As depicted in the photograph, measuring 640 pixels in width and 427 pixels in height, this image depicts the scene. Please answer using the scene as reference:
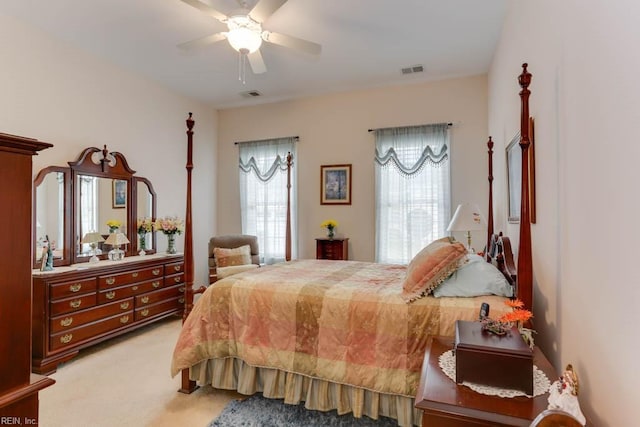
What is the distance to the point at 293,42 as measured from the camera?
2.85 meters

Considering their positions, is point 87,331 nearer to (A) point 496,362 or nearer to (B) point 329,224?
(B) point 329,224

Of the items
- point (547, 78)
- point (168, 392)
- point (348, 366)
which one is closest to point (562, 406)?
point (348, 366)

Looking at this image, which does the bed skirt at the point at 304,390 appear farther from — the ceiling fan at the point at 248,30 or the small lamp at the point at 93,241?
the ceiling fan at the point at 248,30

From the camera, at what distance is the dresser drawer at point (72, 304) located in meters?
2.88

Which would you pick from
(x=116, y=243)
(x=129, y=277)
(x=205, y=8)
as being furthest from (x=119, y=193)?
(x=205, y=8)

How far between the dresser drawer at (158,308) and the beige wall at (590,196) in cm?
365

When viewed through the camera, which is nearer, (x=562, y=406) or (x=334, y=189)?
(x=562, y=406)

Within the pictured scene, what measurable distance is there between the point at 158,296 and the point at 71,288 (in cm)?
100

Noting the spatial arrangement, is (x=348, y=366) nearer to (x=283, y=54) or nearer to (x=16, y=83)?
(x=283, y=54)

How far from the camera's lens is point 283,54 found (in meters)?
3.76

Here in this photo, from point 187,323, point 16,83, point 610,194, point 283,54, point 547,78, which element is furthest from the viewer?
point 283,54

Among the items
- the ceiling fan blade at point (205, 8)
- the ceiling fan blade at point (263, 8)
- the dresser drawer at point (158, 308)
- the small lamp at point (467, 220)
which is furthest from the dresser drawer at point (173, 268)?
the small lamp at point (467, 220)

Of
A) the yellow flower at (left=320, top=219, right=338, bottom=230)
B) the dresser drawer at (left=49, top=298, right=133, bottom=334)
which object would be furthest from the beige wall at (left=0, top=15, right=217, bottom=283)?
the yellow flower at (left=320, top=219, right=338, bottom=230)

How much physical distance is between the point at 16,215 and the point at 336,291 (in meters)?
1.65
